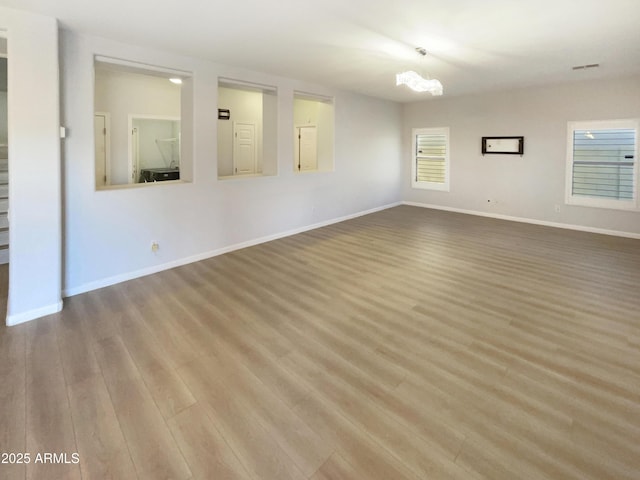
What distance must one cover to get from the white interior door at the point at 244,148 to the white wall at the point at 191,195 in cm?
253

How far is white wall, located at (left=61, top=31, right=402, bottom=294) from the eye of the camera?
3.63m

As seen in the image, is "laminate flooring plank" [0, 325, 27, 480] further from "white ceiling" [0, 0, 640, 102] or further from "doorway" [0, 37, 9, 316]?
"white ceiling" [0, 0, 640, 102]

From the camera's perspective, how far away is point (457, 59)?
4637 millimetres

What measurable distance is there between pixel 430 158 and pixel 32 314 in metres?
7.95

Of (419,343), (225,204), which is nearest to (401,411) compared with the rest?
(419,343)

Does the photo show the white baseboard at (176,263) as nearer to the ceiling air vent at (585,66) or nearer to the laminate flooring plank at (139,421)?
the laminate flooring plank at (139,421)

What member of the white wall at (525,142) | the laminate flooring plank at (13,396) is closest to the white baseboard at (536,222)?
the white wall at (525,142)

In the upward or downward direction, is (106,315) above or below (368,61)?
below

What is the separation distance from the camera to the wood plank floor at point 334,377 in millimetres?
1694

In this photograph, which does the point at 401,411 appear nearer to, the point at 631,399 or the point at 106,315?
the point at 631,399

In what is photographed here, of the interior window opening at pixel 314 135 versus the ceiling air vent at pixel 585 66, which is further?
the interior window opening at pixel 314 135

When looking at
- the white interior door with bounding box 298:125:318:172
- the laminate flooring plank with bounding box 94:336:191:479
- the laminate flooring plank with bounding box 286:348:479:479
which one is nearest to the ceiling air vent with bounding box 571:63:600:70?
the white interior door with bounding box 298:125:318:172

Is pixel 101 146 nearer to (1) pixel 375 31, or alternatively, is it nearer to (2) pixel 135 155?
(2) pixel 135 155

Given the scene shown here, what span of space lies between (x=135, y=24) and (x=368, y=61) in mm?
2710
